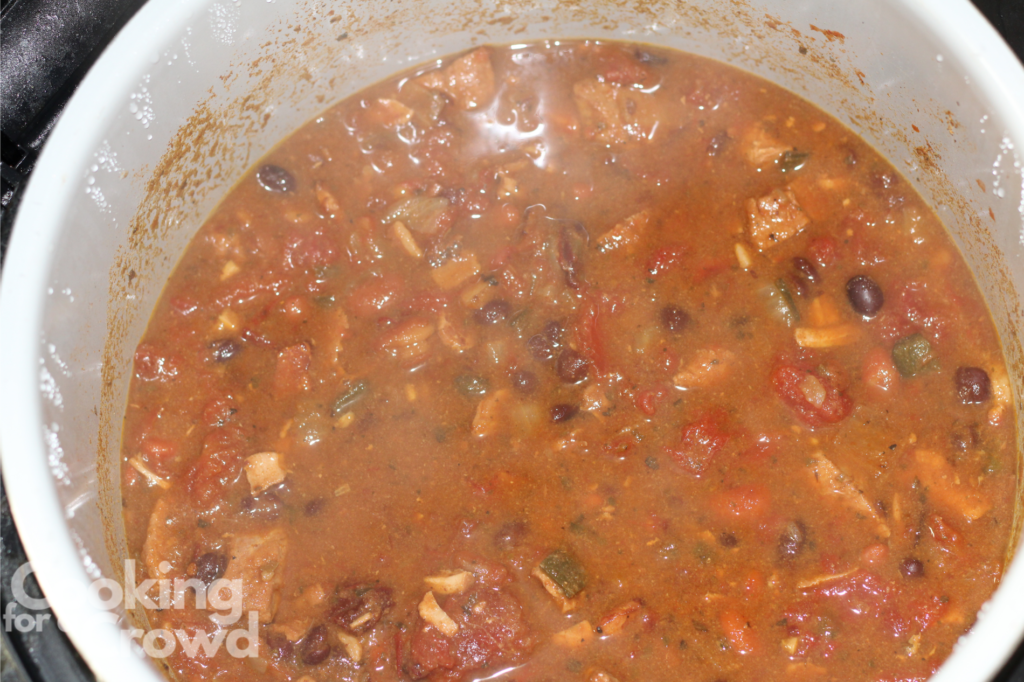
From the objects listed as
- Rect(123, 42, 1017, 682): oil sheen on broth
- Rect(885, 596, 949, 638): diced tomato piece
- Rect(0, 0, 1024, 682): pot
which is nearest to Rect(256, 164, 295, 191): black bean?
Rect(123, 42, 1017, 682): oil sheen on broth

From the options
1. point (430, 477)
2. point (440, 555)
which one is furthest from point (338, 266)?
point (440, 555)

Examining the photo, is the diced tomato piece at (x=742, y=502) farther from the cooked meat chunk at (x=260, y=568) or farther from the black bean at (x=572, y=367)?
the cooked meat chunk at (x=260, y=568)

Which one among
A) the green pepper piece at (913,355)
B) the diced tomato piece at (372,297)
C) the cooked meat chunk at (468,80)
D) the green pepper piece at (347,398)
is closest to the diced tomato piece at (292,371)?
the green pepper piece at (347,398)

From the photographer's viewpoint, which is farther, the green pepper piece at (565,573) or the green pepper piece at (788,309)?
the green pepper piece at (788,309)

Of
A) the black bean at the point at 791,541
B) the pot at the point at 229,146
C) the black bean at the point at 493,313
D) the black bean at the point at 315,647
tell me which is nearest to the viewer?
the pot at the point at 229,146

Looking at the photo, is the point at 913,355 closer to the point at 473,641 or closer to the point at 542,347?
the point at 542,347

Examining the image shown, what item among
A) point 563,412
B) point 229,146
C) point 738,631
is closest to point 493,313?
point 563,412

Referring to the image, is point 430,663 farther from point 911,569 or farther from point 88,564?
point 911,569
